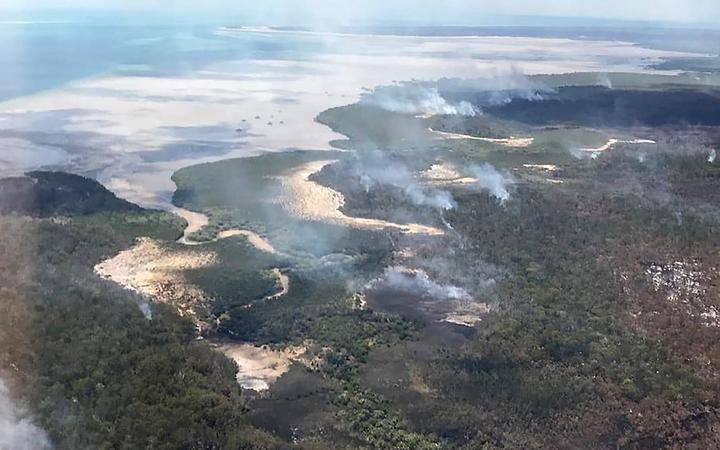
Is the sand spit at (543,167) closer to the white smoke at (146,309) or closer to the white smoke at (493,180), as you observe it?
the white smoke at (493,180)

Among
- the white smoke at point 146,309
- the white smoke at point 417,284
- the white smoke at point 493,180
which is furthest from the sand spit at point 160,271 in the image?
the white smoke at point 493,180

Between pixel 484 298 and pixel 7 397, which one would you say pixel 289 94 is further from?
pixel 7 397

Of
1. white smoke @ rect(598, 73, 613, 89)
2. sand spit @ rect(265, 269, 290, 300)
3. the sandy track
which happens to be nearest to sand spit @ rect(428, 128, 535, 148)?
the sandy track

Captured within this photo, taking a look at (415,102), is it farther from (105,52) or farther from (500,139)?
(105,52)

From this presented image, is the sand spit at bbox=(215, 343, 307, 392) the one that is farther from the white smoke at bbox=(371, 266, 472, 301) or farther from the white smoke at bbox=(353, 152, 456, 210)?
the white smoke at bbox=(353, 152, 456, 210)

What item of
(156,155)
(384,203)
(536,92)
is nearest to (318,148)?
(156,155)

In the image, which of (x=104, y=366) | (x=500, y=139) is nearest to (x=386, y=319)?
(x=104, y=366)
